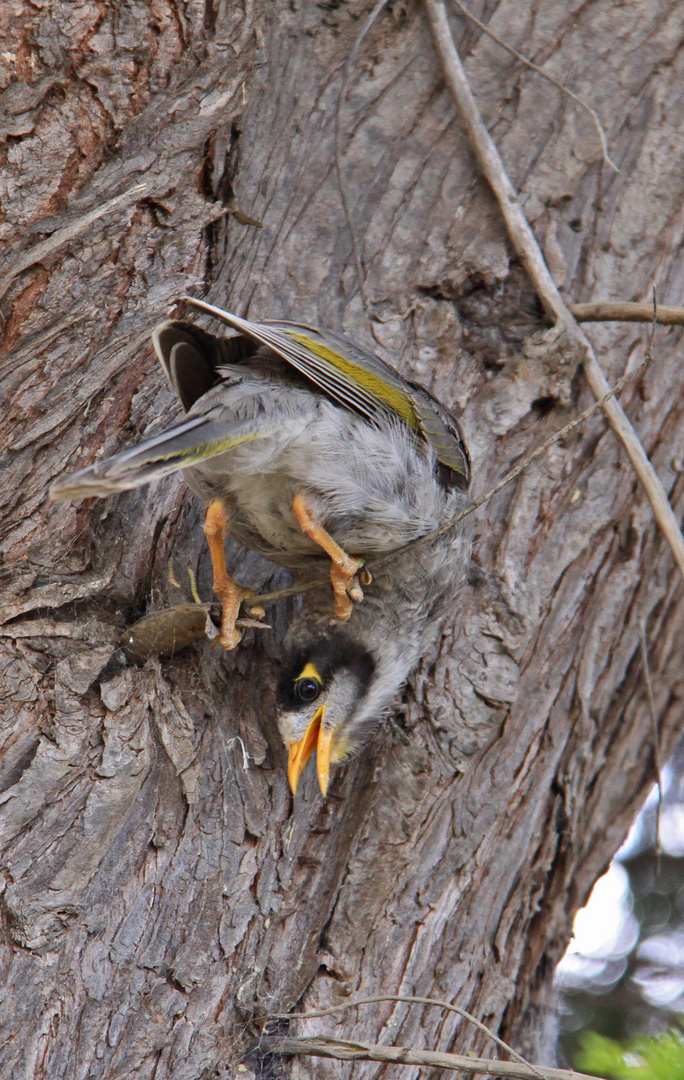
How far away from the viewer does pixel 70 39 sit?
230cm

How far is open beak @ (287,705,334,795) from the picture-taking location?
240cm

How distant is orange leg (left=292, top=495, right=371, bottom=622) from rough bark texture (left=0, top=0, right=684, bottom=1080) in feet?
0.92

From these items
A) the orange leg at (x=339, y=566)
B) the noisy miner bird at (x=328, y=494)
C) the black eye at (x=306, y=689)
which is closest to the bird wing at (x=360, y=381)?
the noisy miner bird at (x=328, y=494)

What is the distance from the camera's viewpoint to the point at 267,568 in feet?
9.17

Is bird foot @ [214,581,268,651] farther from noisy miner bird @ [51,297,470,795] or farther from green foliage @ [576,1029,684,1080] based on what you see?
green foliage @ [576,1029,684,1080]

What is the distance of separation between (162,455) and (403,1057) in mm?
1520

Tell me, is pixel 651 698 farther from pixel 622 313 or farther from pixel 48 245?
pixel 48 245

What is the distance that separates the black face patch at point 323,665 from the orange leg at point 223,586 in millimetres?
226

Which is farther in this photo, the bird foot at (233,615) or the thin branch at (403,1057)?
the bird foot at (233,615)

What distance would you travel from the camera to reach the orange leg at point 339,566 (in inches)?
92.0

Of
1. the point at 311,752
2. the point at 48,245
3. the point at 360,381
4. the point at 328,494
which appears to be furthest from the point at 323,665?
the point at 48,245

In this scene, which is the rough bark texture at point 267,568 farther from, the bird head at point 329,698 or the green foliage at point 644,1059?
the green foliage at point 644,1059

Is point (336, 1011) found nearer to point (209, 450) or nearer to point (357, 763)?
point (357, 763)

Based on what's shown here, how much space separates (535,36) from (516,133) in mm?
388
